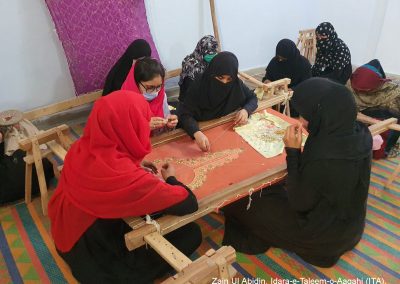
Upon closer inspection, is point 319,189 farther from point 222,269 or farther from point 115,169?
point 115,169

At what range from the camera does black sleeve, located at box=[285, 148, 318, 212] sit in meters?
1.68

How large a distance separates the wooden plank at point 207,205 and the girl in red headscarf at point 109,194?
4 cm

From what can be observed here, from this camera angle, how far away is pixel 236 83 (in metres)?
2.51

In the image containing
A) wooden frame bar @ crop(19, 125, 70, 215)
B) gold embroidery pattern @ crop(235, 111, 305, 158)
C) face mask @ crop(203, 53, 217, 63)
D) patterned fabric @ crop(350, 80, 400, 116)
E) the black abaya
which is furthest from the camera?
face mask @ crop(203, 53, 217, 63)

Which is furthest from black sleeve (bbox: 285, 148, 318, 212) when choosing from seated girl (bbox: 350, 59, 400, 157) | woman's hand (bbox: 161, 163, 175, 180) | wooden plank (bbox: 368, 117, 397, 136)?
seated girl (bbox: 350, 59, 400, 157)

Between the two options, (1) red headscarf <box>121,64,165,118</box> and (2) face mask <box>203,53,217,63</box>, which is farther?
(2) face mask <box>203,53,217,63</box>

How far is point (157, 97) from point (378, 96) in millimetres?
2190

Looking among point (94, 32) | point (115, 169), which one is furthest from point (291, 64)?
point (115, 169)

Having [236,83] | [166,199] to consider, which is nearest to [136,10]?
[236,83]

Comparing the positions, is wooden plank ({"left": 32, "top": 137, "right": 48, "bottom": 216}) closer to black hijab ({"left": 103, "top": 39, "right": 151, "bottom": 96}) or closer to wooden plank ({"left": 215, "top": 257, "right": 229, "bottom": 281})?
black hijab ({"left": 103, "top": 39, "right": 151, "bottom": 96})

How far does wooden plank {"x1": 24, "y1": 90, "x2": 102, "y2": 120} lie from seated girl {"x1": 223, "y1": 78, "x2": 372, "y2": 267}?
1891 mm

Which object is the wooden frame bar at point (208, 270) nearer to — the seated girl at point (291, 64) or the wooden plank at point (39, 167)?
the wooden plank at point (39, 167)

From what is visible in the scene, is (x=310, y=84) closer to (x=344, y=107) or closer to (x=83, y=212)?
(x=344, y=107)

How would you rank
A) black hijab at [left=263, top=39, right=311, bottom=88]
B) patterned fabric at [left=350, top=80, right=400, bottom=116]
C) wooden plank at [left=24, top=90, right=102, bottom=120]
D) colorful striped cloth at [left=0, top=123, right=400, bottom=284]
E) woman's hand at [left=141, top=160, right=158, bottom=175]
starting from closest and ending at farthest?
woman's hand at [left=141, top=160, right=158, bottom=175], colorful striped cloth at [left=0, top=123, right=400, bottom=284], wooden plank at [left=24, top=90, right=102, bottom=120], patterned fabric at [left=350, top=80, right=400, bottom=116], black hijab at [left=263, top=39, right=311, bottom=88]
